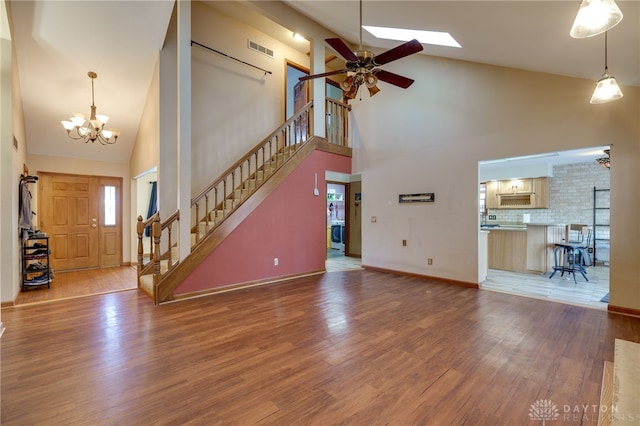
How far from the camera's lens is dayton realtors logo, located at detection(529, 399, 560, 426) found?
1.79 m

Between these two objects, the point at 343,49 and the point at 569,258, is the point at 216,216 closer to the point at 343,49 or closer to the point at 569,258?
the point at 343,49

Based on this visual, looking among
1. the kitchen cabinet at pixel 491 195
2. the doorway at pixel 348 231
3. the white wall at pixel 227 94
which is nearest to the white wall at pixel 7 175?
the white wall at pixel 227 94

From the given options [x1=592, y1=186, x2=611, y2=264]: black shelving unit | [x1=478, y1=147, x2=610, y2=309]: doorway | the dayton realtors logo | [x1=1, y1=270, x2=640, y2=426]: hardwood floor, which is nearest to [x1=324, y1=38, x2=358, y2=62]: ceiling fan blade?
[x1=1, y1=270, x2=640, y2=426]: hardwood floor

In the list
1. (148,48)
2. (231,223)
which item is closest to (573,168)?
(231,223)

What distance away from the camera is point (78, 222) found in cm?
636

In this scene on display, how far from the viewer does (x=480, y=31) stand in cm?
321

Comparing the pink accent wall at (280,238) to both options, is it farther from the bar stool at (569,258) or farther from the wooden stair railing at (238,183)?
the bar stool at (569,258)

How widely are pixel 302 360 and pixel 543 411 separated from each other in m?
1.71

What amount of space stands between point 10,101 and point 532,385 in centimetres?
646

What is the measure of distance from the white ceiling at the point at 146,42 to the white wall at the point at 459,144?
424 mm

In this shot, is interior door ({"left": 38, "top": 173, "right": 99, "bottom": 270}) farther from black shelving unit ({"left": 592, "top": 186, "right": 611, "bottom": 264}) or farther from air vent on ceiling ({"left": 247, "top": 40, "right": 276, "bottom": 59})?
black shelving unit ({"left": 592, "top": 186, "right": 611, "bottom": 264})

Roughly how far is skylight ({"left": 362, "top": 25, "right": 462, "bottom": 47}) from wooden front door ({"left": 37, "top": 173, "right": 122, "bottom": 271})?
6.53 metres

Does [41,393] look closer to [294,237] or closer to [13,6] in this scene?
[294,237]

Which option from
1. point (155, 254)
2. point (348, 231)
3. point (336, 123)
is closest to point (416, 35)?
point (336, 123)
